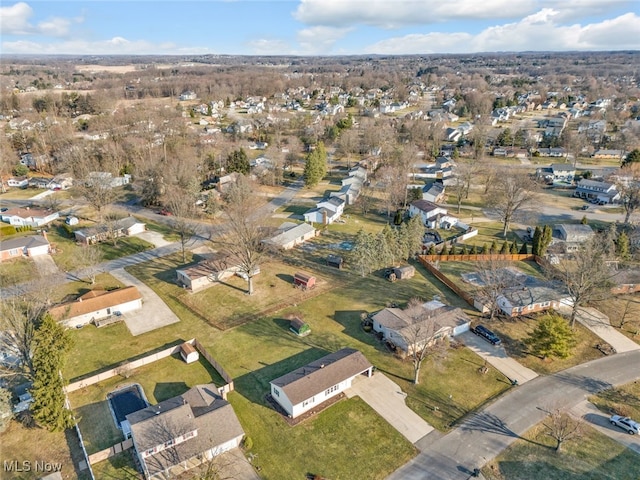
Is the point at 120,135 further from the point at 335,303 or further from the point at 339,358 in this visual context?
the point at 339,358

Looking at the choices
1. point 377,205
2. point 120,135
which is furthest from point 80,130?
point 377,205

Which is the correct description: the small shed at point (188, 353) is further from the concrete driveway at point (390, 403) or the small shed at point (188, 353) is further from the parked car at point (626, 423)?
the parked car at point (626, 423)

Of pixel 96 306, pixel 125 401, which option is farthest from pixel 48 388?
pixel 96 306

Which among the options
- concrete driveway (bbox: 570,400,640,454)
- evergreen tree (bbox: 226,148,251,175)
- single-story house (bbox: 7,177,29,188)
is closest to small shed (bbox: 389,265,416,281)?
concrete driveway (bbox: 570,400,640,454)

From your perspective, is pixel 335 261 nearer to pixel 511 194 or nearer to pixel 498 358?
pixel 498 358

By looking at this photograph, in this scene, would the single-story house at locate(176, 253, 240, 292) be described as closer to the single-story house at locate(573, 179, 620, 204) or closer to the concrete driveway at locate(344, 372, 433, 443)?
the concrete driveway at locate(344, 372, 433, 443)

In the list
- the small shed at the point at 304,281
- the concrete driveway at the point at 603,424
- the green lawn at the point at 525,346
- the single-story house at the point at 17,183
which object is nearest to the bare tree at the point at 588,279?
the green lawn at the point at 525,346
